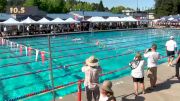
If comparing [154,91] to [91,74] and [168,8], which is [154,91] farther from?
[168,8]

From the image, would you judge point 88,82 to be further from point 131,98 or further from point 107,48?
point 107,48

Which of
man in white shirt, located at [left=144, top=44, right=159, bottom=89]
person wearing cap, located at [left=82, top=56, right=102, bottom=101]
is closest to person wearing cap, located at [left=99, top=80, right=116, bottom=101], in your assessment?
person wearing cap, located at [left=82, top=56, right=102, bottom=101]

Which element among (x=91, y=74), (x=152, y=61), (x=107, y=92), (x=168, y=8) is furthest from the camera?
(x=168, y=8)

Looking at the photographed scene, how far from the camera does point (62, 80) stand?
14023mm

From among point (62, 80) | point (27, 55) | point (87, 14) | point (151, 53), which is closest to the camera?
point (151, 53)

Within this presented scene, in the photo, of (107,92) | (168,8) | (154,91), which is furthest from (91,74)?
(168,8)

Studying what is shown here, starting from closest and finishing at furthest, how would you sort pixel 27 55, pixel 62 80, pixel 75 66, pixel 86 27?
pixel 62 80 → pixel 75 66 → pixel 27 55 → pixel 86 27

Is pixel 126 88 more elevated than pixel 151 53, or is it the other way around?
pixel 151 53

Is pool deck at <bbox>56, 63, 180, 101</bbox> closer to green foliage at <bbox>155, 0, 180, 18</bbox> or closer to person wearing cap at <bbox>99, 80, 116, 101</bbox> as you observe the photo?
person wearing cap at <bbox>99, 80, 116, 101</bbox>

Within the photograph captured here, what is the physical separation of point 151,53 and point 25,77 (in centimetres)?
710

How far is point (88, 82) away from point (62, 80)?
7199 mm

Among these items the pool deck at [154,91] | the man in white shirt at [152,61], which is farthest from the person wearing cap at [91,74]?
the man in white shirt at [152,61]

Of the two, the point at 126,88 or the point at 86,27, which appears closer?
the point at 126,88

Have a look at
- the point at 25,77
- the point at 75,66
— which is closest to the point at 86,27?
the point at 75,66
